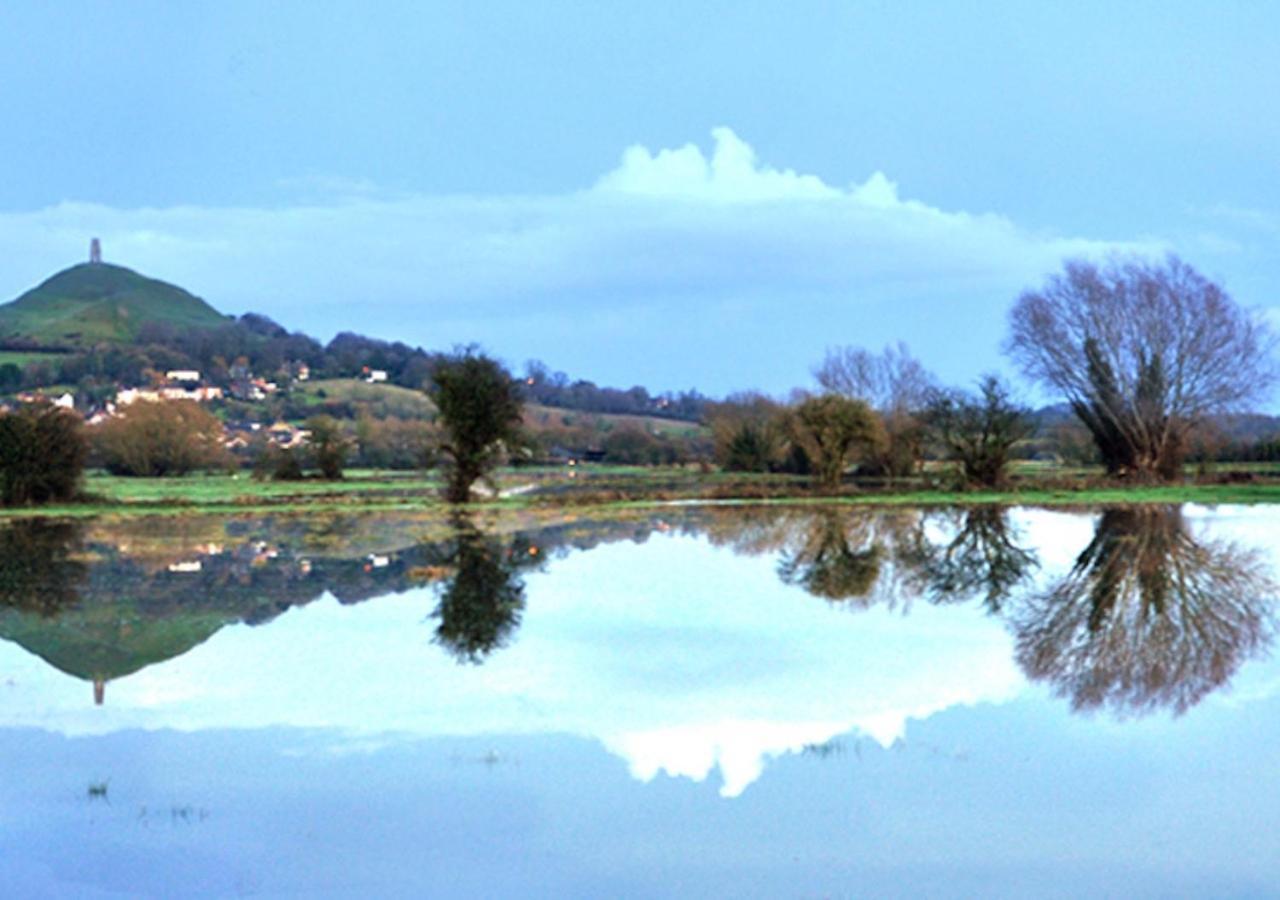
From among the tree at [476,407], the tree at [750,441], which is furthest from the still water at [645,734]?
the tree at [750,441]

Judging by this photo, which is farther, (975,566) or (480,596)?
(975,566)

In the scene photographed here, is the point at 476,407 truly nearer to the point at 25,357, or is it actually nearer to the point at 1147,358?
the point at 1147,358

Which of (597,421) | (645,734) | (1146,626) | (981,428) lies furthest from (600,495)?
(597,421)

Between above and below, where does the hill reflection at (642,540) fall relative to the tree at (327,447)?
below

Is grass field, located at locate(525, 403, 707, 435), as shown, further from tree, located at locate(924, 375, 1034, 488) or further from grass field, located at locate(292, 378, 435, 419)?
tree, located at locate(924, 375, 1034, 488)

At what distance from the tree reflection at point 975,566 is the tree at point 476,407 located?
12.8 meters

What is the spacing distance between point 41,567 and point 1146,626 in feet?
52.1

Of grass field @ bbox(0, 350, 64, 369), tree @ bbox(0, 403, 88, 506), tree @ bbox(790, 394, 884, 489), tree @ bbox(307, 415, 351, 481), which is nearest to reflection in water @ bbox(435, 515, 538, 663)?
tree @ bbox(0, 403, 88, 506)

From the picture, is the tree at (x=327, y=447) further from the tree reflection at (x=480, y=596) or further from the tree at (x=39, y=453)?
the tree reflection at (x=480, y=596)

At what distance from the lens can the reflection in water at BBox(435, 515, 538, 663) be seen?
12.8 meters

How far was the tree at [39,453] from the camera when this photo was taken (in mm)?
36406

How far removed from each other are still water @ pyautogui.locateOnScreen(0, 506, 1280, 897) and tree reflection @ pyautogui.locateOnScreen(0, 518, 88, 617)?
0.52 ft

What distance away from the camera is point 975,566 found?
19281mm

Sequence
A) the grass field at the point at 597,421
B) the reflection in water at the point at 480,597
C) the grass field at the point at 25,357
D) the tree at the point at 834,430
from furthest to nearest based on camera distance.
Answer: the grass field at the point at 25,357 < the grass field at the point at 597,421 < the tree at the point at 834,430 < the reflection in water at the point at 480,597
